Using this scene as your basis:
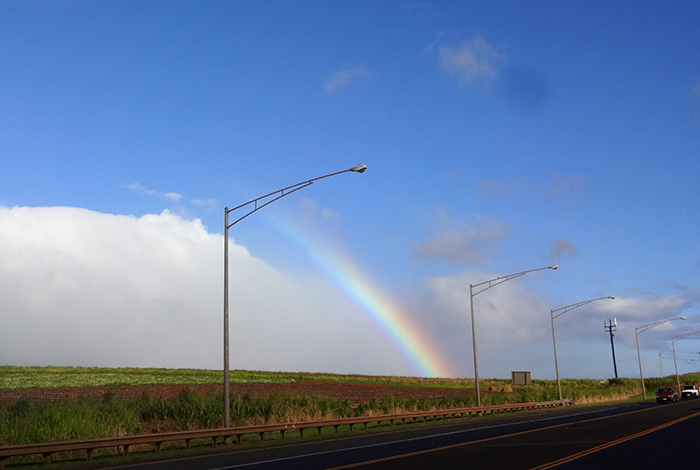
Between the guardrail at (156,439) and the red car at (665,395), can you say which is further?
the red car at (665,395)

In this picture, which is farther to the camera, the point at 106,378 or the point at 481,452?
the point at 106,378

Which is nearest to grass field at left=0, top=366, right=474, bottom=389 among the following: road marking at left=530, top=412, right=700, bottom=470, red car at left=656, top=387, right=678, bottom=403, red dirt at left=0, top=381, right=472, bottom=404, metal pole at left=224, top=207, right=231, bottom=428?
red dirt at left=0, top=381, right=472, bottom=404

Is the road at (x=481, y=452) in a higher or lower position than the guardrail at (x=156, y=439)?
lower

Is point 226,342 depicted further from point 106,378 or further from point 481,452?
point 106,378

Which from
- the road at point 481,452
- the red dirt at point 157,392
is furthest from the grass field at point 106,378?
the road at point 481,452

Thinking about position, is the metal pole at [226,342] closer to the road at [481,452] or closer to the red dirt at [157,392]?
the road at [481,452]

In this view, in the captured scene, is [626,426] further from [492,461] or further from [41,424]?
[41,424]

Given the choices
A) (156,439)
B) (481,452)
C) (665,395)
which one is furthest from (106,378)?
(481,452)

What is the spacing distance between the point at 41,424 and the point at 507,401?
1662 inches

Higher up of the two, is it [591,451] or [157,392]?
[157,392]

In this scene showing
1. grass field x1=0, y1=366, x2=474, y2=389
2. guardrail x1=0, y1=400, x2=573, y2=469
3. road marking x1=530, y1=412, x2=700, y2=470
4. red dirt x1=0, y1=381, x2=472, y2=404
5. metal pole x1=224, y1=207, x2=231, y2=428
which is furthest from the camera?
grass field x1=0, y1=366, x2=474, y2=389

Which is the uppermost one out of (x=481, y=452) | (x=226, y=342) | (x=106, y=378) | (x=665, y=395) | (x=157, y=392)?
(x=226, y=342)

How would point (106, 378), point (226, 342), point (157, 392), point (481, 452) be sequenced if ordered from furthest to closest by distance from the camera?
point (106, 378)
point (157, 392)
point (226, 342)
point (481, 452)

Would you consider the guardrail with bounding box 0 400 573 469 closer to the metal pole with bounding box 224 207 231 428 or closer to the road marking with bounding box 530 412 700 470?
the metal pole with bounding box 224 207 231 428
